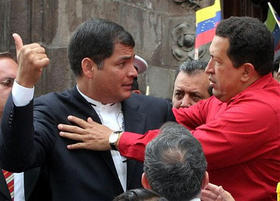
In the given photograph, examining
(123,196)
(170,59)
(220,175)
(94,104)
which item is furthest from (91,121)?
(170,59)

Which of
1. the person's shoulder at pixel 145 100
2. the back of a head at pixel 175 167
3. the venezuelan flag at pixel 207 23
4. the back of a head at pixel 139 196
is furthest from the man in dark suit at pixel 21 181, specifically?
the venezuelan flag at pixel 207 23

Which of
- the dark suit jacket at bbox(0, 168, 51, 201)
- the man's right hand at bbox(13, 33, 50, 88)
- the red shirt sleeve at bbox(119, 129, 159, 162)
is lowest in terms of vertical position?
the dark suit jacket at bbox(0, 168, 51, 201)

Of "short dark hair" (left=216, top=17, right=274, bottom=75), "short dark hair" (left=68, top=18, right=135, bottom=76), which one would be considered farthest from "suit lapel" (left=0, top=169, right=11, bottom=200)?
"short dark hair" (left=216, top=17, right=274, bottom=75)

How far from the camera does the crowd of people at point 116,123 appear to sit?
2.95m

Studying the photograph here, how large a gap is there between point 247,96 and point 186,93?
139cm

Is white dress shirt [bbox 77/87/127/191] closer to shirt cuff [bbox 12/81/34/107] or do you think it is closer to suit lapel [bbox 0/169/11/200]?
shirt cuff [bbox 12/81/34/107]

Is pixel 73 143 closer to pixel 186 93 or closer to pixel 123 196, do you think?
pixel 123 196

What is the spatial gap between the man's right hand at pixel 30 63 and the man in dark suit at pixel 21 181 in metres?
0.58

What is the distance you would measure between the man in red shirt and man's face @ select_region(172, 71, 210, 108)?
4.19 ft

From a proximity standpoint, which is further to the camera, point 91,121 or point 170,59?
point 170,59

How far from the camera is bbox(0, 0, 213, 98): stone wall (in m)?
6.35

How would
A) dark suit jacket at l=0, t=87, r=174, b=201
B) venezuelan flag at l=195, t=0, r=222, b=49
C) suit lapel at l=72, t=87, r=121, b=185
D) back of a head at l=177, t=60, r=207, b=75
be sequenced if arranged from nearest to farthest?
dark suit jacket at l=0, t=87, r=174, b=201, suit lapel at l=72, t=87, r=121, b=185, back of a head at l=177, t=60, r=207, b=75, venezuelan flag at l=195, t=0, r=222, b=49

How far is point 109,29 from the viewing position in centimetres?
330

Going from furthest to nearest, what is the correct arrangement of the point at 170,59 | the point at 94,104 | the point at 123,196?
1. the point at 170,59
2. the point at 94,104
3. the point at 123,196
